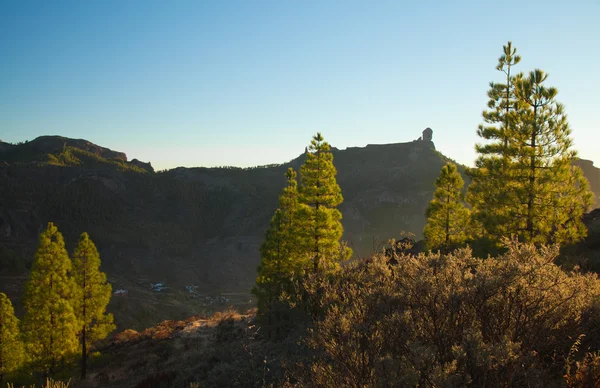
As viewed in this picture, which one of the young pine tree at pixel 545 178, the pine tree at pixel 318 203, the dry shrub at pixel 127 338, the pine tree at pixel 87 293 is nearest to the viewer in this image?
the young pine tree at pixel 545 178

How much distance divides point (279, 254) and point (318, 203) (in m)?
5.16

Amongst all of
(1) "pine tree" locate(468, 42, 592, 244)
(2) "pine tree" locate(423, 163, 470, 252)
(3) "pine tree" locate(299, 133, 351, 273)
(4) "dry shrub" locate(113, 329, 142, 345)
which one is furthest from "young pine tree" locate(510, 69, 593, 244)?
(4) "dry shrub" locate(113, 329, 142, 345)

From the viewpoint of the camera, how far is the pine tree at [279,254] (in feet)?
81.4

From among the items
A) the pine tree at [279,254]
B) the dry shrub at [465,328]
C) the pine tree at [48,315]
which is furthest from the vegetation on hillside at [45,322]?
the dry shrub at [465,328]

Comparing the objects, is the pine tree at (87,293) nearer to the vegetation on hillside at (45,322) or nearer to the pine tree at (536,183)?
the vegetation on hillside at (45,322)

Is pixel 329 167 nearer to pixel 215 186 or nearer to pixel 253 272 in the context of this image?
pixel 253 272

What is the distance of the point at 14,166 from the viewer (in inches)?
4301

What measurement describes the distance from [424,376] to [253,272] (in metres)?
83.6

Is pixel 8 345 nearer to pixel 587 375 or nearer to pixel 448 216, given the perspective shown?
pixel 587 375

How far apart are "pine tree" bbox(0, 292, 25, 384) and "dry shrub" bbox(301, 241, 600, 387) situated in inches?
999

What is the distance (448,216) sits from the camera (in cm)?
2452

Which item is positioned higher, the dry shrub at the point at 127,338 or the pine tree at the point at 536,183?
the pine tree at the point at 536,183

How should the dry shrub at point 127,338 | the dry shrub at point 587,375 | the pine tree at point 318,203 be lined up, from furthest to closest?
the dry shrub at point 127,338
the pine tree at point 318,203
the dry shrub at point 587,375

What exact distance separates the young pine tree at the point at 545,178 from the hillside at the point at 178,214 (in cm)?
4834
